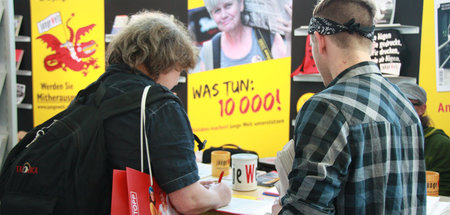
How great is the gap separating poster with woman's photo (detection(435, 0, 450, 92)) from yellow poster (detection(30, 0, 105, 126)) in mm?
3539

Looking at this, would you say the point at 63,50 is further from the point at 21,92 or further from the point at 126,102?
the point at 126,102

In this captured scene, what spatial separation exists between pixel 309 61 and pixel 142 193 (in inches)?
104

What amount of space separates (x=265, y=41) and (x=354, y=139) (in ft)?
9.49

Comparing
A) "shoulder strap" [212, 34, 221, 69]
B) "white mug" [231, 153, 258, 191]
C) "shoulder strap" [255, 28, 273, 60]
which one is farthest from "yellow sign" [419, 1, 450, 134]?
"white mug" [231, 153, 258, 191]

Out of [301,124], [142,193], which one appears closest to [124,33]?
[142,193]

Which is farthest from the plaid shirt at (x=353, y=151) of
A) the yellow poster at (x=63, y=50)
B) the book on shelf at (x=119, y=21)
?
the yellow poster at (x=63, y=50)

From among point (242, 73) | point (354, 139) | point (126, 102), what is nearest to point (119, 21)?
point (242, 73)

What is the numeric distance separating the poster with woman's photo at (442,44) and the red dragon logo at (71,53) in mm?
3647

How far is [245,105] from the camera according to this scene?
381 cm

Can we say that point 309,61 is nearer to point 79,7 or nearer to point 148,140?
point 148,140

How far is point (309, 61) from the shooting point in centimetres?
339

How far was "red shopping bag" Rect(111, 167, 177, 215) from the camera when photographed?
1.01m

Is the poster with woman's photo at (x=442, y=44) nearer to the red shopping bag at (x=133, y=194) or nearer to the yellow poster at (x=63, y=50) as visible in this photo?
the red shopping bag at (x=133, y=194)

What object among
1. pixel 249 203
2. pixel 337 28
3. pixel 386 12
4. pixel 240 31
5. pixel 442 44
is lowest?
pixel 249 203
